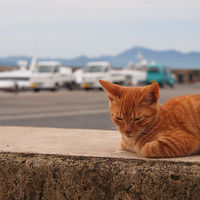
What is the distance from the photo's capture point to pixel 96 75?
94.9ft

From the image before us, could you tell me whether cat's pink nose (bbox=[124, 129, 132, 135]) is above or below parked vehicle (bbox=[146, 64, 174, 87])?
above

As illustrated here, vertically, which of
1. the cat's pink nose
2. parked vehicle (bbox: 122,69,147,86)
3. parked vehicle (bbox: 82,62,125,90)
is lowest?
parked vehicle (bbox: 122,69,147,86)

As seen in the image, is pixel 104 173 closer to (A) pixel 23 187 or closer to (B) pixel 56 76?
(A) pixel 23 187

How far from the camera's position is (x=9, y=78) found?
31812mm

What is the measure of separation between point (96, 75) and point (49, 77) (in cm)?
335

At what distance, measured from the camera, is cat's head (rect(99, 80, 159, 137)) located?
3338 millimetres

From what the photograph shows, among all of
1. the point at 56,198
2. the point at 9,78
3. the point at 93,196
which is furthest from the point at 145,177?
the point at 9,78

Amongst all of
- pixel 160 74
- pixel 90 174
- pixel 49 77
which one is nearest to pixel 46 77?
pixel 49 77

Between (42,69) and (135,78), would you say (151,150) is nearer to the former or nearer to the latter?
(42,69)

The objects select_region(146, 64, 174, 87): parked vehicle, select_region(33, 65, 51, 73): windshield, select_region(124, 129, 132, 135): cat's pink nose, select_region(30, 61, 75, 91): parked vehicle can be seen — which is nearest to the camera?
select_region(124, 129, 132, 135): cat's pink nose

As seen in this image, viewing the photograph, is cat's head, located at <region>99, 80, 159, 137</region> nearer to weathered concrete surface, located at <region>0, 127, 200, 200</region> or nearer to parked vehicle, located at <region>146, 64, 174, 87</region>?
weathered concrete surface, located at <region>0, 127, 200, 200</region>

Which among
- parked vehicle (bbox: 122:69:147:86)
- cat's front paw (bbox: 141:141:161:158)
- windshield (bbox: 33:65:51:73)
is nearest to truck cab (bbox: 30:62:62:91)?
windshield (bbox: 33:65:51:73)

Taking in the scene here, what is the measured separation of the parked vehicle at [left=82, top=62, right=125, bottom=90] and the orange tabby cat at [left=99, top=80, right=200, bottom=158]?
80.3 ft

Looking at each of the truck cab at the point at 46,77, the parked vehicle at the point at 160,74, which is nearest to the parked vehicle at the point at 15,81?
the truck cab at the point at 46,77
